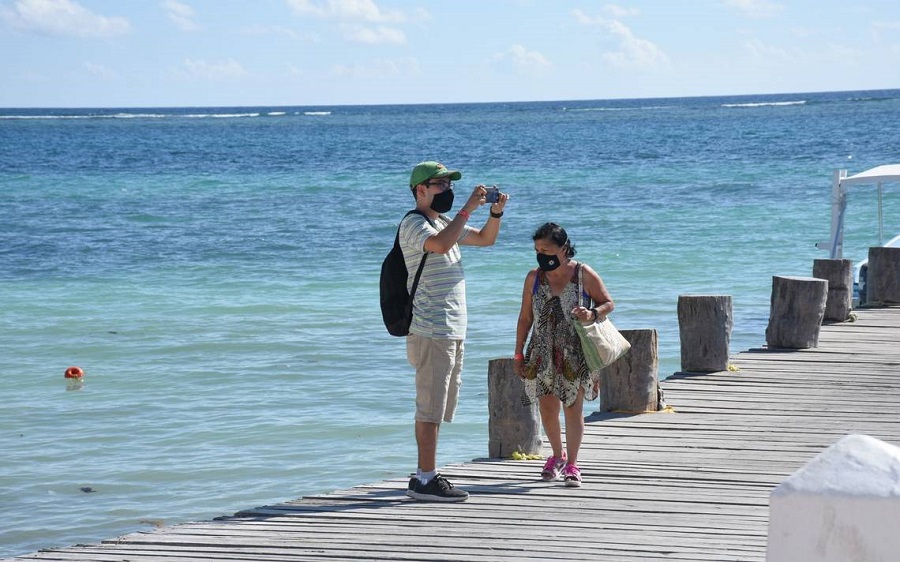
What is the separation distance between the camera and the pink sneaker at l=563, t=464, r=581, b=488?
20.9 ft

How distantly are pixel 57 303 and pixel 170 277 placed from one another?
3.04 m

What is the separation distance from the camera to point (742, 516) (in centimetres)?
582

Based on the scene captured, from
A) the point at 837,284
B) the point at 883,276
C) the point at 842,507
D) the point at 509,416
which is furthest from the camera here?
the point at 883,276

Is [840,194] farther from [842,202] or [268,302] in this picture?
[268,302]

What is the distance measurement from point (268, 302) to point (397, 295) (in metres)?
12.2

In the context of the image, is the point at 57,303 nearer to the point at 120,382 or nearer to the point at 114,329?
the point at 114,329

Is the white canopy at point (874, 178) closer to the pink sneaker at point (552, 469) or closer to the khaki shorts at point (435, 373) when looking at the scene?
the pink sneaker at point (552, 469)

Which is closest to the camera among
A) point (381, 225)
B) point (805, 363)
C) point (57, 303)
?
point (805, 363)

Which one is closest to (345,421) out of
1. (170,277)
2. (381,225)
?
(170,277)

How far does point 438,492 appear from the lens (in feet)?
20.2

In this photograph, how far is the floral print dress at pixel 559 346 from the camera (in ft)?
20.7

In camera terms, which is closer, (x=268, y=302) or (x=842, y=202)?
(x=842, y=202)

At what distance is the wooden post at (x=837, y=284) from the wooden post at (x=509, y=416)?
557 centimetres

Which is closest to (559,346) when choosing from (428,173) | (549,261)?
(549,261)
